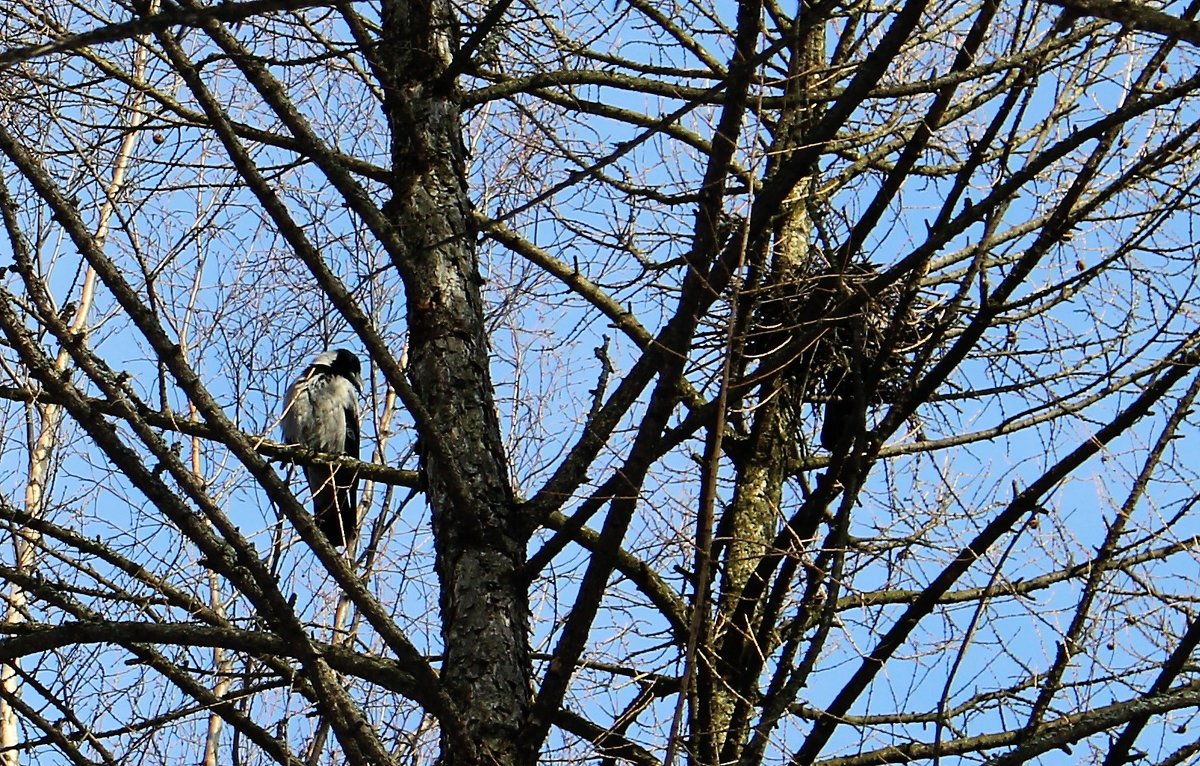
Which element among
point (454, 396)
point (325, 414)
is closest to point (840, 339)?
point (454, 396)

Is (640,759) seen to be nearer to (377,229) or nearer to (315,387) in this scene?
(377,229)

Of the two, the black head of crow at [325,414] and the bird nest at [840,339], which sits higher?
the black head of crow at [325,414]

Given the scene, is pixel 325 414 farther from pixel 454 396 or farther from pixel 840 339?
pixel 454 396

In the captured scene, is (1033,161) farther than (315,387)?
No

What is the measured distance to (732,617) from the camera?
476 centimetres

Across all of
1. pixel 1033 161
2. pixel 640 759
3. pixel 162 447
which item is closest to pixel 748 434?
pixel 640 759

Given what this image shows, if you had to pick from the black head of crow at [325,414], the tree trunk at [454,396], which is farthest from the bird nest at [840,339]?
the black head of crow at [325,414]

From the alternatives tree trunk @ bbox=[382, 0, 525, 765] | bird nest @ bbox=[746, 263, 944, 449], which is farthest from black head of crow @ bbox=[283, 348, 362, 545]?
tree trunk @ bbox=[382, 0, 525, 765]

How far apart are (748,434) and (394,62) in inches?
85.3

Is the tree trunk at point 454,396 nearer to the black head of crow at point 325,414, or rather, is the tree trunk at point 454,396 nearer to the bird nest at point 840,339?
the bird nest at point 840,339

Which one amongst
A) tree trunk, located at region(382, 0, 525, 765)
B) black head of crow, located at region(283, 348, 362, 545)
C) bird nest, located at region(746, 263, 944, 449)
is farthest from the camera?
black head of crow, located at region(283, 348, 362, 545)

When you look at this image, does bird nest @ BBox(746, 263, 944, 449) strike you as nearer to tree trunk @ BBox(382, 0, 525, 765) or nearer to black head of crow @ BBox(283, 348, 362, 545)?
tree trunk @ BBox(382, 0, 525, 765)

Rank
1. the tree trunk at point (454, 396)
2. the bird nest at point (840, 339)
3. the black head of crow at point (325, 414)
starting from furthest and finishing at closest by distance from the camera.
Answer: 1. the black head of crow at point (325, 414)
2. the bird nest at point (840, 339)
3. the tree trunk at point (454, 396)

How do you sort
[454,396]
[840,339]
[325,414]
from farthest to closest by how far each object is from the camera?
1. [325,414]
2. [840,339]
3. [454,396]
